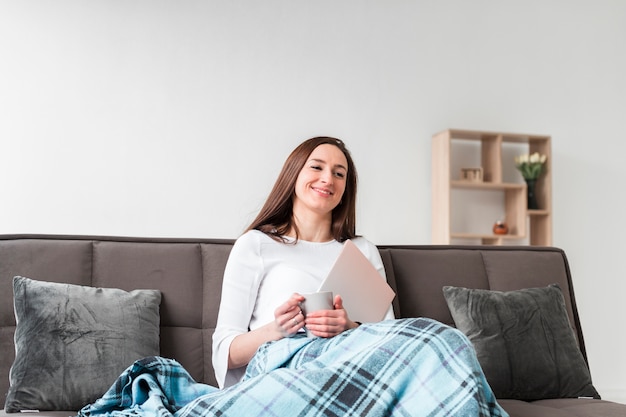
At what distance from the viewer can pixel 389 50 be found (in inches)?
180

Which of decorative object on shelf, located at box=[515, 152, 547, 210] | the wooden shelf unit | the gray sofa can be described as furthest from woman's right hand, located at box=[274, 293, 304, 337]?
decorative object on shelf, located at box=[515, 152, 547, 210]

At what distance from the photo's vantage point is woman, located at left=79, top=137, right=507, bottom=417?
1438 mm

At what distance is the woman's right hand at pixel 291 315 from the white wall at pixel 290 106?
2366mm

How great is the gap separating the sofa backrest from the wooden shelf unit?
205cm

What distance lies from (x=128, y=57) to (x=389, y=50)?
5.12 feet

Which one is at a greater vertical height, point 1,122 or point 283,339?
point 1,122

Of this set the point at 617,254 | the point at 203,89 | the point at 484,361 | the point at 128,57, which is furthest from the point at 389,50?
the point at 484,361

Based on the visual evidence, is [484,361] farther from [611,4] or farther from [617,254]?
[611,4]

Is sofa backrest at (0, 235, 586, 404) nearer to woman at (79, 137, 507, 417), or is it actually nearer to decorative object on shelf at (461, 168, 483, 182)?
woman at (79, 137, 507, 417)

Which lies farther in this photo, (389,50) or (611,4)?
(611,4)

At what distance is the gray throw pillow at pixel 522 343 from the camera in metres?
2.17

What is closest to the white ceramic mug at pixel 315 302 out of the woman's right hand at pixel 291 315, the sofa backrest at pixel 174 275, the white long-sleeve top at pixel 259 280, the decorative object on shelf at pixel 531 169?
the woman's right hand at pixel 291 315

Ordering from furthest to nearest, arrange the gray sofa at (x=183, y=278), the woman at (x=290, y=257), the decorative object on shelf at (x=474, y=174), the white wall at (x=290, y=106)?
the decorative object on shelf at (x=474, y=174), the white wall at (x=290, y=106), the gray sofa at (x=183, y=278), the woman at (x=290, y=257)

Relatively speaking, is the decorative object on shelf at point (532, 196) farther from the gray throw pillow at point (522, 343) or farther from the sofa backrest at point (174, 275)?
the gray throw pillow at point (522, 343)
